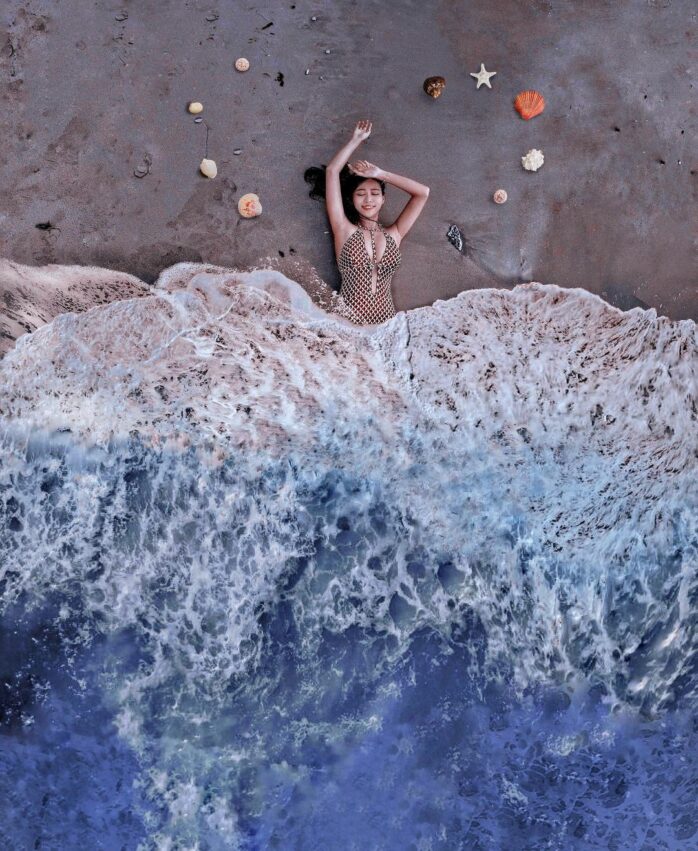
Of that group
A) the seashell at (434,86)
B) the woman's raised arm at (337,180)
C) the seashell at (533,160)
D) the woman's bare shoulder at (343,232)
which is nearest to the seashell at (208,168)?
the woman's raised arm at (337,180)

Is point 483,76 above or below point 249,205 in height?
above

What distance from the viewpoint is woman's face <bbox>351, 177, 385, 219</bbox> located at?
3309mm

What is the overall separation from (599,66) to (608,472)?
208cm

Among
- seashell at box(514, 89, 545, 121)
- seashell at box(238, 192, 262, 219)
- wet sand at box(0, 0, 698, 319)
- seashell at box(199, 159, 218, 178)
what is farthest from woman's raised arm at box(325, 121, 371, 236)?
seashell at box(514, 89, 545, 121)

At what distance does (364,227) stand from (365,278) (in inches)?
10.1

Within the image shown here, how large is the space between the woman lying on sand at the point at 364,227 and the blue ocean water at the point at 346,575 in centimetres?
19

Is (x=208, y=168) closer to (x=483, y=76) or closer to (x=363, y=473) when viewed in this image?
(x=483, y=76)

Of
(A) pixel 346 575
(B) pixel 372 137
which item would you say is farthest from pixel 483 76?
(A) pixel 346 575

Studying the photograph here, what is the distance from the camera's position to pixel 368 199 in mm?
3309

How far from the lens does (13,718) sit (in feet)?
11.0

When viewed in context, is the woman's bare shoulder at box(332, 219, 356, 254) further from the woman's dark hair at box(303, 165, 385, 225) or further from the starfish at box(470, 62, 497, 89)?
the starfish at box(470, 62, 497, 89)

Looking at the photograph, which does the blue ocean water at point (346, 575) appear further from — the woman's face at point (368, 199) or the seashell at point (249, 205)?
the woman's face at point (368, 199)

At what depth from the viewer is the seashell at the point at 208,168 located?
3.33 meters

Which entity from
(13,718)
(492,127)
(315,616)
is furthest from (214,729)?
(492,127)
